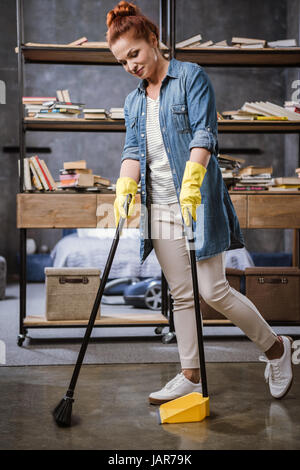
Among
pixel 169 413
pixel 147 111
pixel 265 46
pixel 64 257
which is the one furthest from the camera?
pixel 64 257

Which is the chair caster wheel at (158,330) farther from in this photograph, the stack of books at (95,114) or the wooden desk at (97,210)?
the stack of books at (95,114)

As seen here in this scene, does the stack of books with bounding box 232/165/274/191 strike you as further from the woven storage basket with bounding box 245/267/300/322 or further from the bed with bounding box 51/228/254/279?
the bed with bounding box 51/228/254/279

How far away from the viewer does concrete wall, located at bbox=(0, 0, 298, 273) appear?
773 centimetres

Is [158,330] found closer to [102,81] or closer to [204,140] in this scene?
[204,140]

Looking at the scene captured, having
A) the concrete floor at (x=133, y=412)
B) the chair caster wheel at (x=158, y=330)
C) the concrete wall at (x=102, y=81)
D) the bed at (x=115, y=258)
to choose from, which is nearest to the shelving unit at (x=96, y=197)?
the chair caster wheel at (x=158, y=330)

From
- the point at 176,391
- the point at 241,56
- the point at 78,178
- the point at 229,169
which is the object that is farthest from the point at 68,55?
the point at 176,391

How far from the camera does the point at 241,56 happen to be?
3.48 meters

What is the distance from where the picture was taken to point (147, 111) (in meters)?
2.05

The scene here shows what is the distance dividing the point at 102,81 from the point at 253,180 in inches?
197

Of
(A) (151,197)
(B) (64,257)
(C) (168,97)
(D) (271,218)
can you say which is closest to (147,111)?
(C) (168,97)

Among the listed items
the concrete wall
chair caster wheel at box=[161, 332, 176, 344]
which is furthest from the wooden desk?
the concrete wall

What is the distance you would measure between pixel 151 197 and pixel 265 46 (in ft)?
6.35

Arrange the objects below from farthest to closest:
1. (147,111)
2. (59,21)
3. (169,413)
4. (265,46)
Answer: (59,21) < (265,46) < (147,111) < (169,413)
